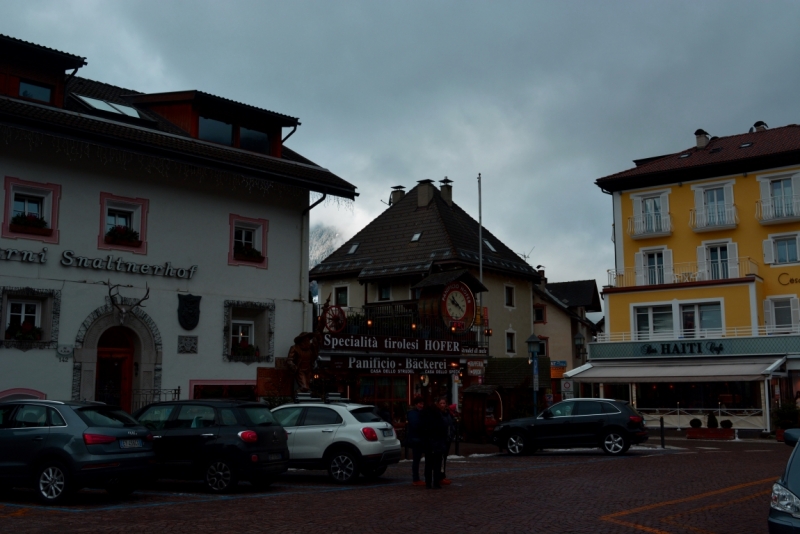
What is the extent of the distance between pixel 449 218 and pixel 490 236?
4156 millimetres

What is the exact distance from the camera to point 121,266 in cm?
2261

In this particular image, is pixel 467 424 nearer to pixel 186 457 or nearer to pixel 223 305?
pixel 223 305

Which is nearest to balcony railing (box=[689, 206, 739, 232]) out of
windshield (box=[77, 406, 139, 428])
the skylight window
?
the skylight window

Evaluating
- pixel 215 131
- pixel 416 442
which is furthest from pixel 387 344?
pixel 416 442

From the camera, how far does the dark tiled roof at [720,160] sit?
4381 cm

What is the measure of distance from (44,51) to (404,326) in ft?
48.8

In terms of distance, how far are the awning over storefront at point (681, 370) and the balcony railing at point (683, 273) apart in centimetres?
475

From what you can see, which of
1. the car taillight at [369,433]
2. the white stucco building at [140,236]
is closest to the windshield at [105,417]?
the car taillight at [369,433]

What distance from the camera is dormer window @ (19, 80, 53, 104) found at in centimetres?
2198

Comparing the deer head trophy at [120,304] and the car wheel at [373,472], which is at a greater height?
the deer head trophy at [120,304]

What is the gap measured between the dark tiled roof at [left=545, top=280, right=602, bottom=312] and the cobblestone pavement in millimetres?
45571

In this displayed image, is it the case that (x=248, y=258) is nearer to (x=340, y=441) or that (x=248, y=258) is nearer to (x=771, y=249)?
(x=340, y=441)

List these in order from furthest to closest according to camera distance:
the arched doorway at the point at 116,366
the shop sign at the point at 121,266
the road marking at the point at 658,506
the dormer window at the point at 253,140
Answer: the dormer window at the point at 253,140 < the arched doorway at the point at 116,366 < the shop sign at the point at 121,266 < the road marking at the point at 658,506

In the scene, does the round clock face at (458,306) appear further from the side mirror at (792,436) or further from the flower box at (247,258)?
the side mirror at (792,436)
